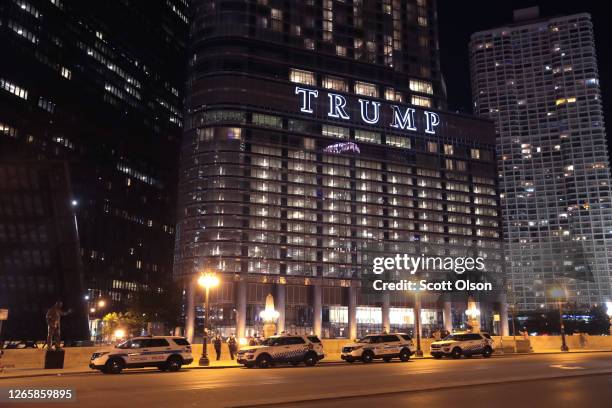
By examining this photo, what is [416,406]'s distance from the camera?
1420cm

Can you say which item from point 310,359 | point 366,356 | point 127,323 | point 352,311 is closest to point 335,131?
point 352,311

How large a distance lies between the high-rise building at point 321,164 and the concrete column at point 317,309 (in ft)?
1.61

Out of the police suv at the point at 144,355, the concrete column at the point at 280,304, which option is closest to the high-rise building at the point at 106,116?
the concrete column at the point at 280,304

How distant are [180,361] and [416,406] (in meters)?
18.3

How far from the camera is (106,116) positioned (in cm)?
13450

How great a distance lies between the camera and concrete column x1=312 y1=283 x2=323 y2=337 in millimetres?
Result: 115875

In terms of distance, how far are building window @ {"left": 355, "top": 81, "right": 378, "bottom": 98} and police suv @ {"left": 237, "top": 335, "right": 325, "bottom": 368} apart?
110013mm

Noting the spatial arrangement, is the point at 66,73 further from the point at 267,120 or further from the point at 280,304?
the point at 280,304

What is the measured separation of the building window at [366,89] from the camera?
136 m

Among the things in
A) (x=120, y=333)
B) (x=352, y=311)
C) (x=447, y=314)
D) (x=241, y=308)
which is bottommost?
(x=120, y=333)

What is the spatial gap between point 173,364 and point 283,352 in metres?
6.38

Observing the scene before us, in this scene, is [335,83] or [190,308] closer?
[190,308]

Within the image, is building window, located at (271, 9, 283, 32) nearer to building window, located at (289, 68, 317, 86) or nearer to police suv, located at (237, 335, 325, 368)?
building window, located at (289, 68, 317, 86)

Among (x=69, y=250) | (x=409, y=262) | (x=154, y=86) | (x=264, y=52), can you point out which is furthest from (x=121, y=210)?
(x=409, y=262)
